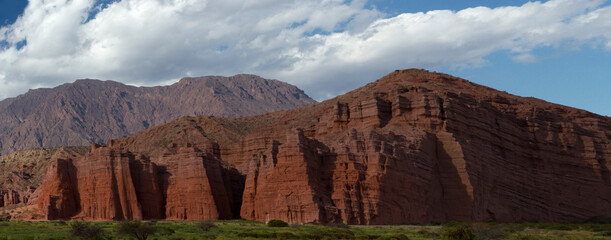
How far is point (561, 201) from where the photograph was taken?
9931 centimetres

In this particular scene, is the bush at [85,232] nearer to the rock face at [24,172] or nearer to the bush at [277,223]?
the bush at [277,223]

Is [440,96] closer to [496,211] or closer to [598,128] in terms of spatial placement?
[496,211]

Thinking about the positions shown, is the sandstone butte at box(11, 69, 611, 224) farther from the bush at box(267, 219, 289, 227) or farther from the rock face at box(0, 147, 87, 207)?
the rock face at box(0, 147, 87, 207)

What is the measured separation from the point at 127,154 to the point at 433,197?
31847 mm

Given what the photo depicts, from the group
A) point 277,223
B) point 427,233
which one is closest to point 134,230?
point 277,223

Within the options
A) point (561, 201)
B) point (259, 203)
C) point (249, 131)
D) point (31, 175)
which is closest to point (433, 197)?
point (259, 203)

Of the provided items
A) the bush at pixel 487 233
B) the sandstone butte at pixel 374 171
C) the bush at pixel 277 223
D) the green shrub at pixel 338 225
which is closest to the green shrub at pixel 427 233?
the bush at pixel 487 233

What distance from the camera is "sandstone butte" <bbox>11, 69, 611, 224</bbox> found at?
78750 mm

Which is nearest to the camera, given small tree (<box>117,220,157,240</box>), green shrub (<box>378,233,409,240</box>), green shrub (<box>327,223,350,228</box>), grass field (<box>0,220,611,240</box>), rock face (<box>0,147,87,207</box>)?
small tree (<box>117,220,157,240</box>)

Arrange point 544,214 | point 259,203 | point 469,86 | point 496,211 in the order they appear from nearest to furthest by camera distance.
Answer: point 259,203
point 496,211
point 544,214
point 469,86

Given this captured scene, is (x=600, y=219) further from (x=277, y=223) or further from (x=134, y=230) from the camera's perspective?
(x=134, y=230)

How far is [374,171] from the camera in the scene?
7850cm

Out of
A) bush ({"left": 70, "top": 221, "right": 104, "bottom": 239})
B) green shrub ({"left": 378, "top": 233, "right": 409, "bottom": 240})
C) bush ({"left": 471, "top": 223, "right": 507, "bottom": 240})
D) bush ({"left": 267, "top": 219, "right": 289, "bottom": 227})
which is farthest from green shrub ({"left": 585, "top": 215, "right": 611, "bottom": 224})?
bush ({"left": 70, "top": 221, "right": 104, "bottom": 239})

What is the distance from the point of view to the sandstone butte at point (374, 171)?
7875cm
